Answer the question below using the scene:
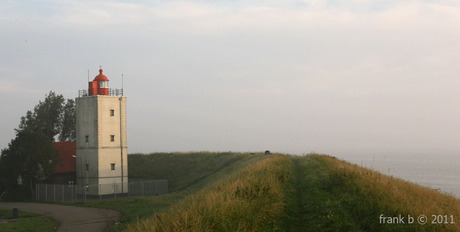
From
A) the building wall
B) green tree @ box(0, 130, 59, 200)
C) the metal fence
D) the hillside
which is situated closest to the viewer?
the hillside

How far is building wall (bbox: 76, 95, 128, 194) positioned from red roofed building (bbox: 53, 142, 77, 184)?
2.36 meters

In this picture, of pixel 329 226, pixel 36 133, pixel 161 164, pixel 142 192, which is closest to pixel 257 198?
pixel 329 226

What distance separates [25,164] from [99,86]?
11.1 metres

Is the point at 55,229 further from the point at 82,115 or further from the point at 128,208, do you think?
the point at 82,115

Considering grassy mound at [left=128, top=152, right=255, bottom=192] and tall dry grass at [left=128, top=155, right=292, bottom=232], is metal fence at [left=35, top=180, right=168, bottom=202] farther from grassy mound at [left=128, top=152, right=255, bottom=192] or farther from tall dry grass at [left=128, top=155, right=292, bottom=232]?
tall dry grass at [left=128, top=155, right=292, bottom=232]

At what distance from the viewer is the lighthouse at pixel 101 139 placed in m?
44.8

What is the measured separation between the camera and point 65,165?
49219 mm

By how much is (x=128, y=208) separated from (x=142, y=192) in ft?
49.7

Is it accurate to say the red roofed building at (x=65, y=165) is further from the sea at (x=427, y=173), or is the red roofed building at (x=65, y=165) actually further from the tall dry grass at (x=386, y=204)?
the tall dry grass at (x=386, y=204)

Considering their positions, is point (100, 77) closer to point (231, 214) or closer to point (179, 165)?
point (179, 165)

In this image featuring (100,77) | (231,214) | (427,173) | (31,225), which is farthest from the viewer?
(427,173)

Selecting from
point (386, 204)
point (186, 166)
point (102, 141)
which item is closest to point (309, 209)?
point (386, 204)

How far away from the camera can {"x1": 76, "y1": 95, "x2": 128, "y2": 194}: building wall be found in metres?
44.8

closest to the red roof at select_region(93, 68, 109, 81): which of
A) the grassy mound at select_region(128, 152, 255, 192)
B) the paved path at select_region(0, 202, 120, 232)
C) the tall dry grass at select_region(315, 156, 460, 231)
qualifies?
the grassy mound at select_region(128, 152, 255, 192)
